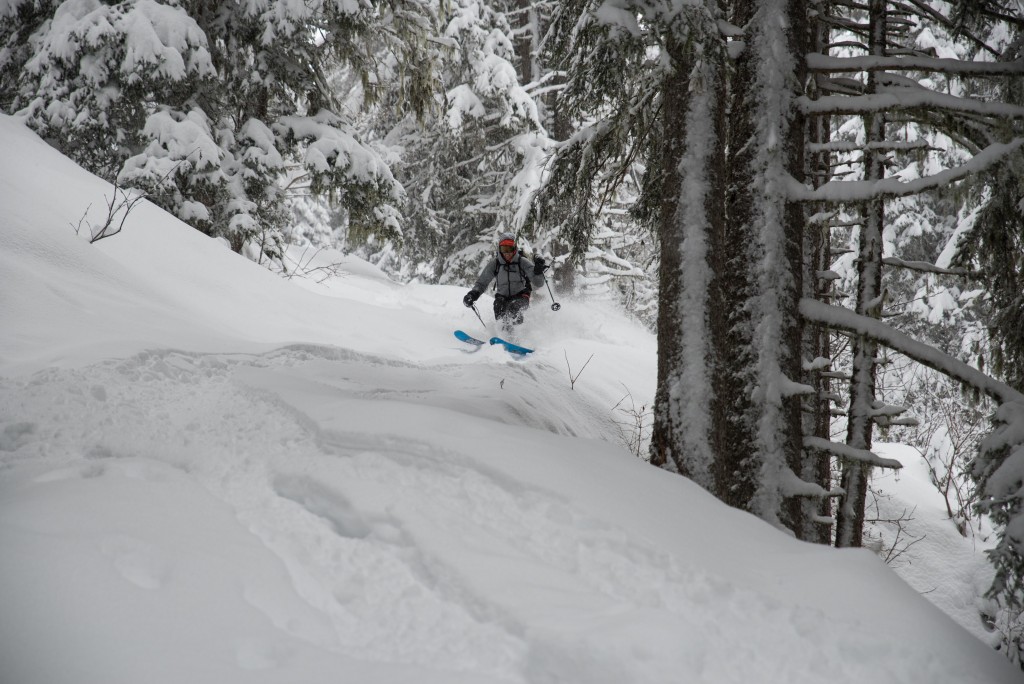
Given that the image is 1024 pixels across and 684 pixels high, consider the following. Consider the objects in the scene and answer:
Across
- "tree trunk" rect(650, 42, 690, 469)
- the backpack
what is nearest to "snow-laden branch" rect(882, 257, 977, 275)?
"tree trunk" rect(650, 42, 690, 469)

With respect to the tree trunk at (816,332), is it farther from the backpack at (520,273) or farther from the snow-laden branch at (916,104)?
the backpack at (520,273)

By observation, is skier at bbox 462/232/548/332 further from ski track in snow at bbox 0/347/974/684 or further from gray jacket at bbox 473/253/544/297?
ski track in snow at bbox 0/347/974/684

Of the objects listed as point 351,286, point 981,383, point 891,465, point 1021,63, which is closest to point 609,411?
point 891,465

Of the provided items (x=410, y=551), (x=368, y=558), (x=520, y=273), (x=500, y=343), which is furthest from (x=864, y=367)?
(x=520, y=273)

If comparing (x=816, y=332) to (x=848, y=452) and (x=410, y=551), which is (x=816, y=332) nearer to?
(x=848, y=452)

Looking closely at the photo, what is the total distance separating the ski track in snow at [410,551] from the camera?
6.22ft

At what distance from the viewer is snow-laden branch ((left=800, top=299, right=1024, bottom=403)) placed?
3678 millimetres

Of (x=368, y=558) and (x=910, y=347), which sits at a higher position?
(x=910, y=347)

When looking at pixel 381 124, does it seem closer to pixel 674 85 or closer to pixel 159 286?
pixel 159 286

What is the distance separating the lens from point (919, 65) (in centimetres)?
387

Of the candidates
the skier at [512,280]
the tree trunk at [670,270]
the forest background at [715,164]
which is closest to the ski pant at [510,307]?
the skier at [512,280]

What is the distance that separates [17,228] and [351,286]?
10843 mm

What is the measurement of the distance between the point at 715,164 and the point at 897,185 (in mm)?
1062

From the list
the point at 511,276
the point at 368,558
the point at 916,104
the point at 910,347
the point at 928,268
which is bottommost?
the point at 368,558
